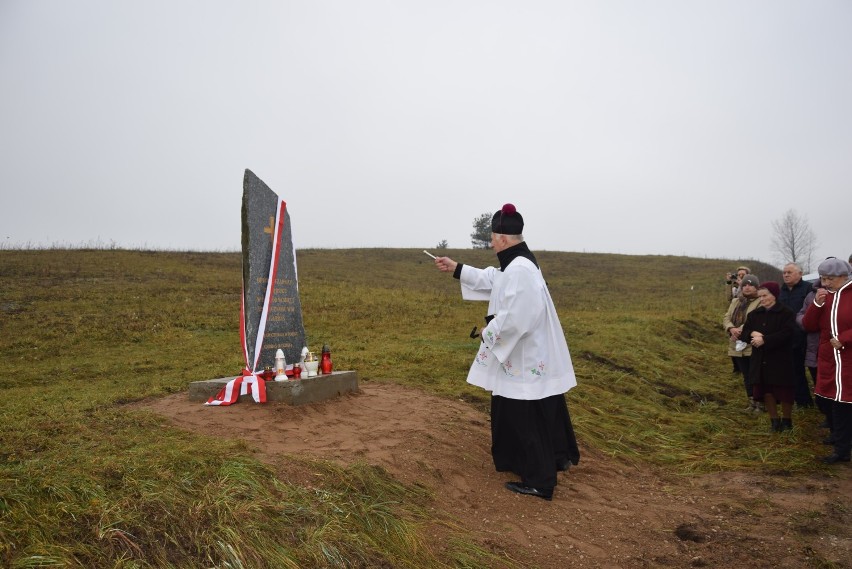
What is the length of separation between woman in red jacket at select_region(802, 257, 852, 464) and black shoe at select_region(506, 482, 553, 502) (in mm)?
3333

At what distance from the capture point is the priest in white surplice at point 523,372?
574 centimetres

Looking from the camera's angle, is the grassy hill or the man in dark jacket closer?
the grassy hill

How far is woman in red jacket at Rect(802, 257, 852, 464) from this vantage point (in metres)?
6.65

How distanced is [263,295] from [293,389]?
1257mm

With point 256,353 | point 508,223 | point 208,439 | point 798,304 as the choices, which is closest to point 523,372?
point 508,223

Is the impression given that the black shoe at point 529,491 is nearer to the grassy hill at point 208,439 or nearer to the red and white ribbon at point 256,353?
the grassy hill at point 208,439

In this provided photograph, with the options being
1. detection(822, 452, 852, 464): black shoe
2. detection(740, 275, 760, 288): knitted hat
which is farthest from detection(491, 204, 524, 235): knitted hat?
detection(740, 275, 760, 288): knitted hat

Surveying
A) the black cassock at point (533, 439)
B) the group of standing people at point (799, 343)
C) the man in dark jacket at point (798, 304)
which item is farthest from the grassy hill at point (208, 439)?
the black cassock at point (533, 439)

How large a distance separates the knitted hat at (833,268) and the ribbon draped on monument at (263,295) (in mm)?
6038

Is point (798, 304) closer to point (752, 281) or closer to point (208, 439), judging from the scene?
point (752, 281)

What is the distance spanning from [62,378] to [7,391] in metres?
1.18

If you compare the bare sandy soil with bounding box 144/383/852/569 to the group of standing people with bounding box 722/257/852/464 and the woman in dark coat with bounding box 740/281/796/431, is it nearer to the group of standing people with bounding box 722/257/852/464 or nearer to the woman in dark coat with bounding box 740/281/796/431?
the group of standing people with bounding box 722/257/852/464

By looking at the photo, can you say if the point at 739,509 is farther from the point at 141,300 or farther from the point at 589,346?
the point at 141,300

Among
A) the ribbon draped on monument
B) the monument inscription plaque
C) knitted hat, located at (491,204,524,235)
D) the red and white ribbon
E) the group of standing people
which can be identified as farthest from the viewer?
the monument inscription plaque
